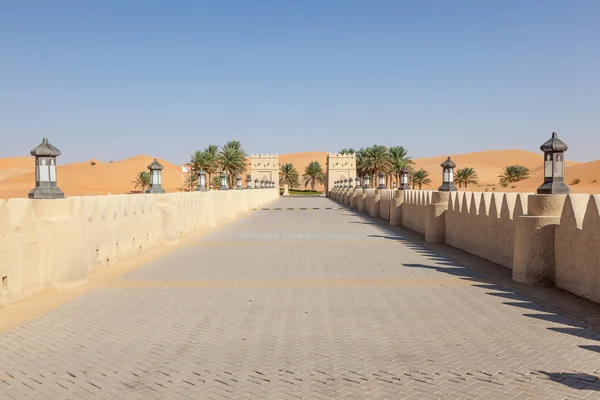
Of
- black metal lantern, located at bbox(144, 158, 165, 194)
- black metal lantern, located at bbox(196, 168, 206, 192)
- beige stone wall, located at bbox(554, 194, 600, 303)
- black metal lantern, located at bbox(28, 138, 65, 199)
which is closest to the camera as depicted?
beige stone wall, located at bbox(554, 194, 600, 303)

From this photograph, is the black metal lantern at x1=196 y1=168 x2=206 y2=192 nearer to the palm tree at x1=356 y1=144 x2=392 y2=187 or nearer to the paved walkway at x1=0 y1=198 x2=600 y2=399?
the paved walkway at x1=0 y1=198 x2=600 y2=399

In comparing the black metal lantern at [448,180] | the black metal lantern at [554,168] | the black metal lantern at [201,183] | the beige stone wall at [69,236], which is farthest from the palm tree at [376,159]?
the black metal lantern at [554,168]

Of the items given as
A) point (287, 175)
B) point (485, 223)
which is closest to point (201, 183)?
point (485, 223)

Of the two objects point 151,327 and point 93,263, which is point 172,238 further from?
point 151,327

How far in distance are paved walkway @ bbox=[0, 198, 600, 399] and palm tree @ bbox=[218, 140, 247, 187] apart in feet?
227

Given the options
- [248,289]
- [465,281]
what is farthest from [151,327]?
[465,281]

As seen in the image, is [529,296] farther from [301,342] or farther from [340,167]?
[340,167]

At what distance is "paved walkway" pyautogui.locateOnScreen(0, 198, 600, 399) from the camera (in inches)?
186

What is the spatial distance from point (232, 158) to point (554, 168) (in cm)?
7106

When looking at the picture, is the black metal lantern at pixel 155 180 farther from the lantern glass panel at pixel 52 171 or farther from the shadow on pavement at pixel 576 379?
the shadow on pavement at pixel 576 379

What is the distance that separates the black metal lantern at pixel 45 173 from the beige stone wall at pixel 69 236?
14cm

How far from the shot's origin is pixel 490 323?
6.78 meters

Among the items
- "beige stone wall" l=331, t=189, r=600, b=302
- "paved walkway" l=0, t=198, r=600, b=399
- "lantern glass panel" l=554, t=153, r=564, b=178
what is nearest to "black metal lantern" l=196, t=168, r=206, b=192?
"beige stone wall" l=331, t=189, r=600, b=302

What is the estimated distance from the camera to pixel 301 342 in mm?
6047
